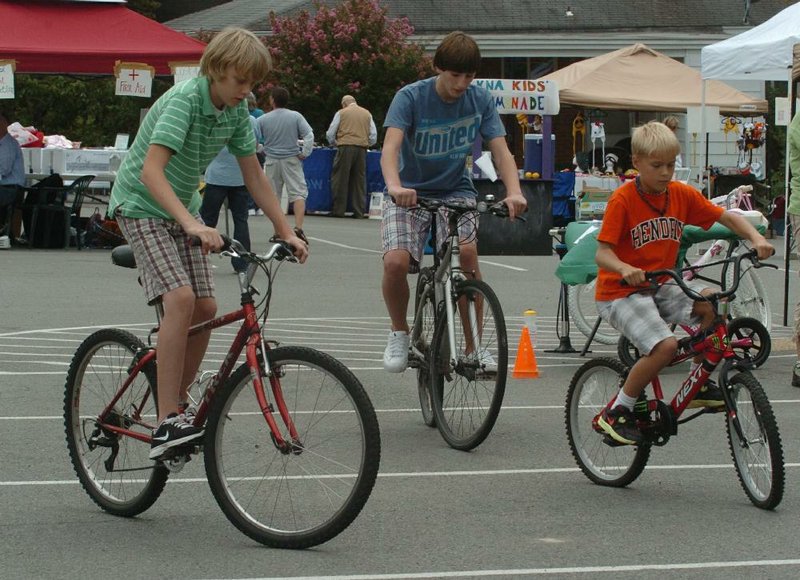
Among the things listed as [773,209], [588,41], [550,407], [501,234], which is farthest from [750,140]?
[550,407]

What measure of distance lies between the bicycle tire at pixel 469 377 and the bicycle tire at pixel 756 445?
1221 mm

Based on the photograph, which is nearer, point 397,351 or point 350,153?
point 397,351

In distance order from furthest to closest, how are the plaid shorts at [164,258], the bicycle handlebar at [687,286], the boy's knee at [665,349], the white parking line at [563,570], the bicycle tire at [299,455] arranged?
the boy's knee at [665,349] < the bicycle handlebar at [687,286] < the plaid shorts at [164,258] < the bicycle tire at [299,455] < the white parking line at [563,570]

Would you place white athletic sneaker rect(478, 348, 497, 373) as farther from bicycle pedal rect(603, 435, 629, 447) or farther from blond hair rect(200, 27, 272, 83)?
blond hair rect(200, 27, 272, 83)

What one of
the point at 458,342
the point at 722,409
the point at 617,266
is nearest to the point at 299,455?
the point at 617,266

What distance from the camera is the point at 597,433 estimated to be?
7.01 m

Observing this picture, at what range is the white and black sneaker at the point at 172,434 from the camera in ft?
19.3

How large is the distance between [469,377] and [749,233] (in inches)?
62.3

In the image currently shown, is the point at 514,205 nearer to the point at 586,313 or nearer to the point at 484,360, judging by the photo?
the point at 484,360

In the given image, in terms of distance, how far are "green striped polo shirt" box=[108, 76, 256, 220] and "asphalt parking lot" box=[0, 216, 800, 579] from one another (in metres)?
1.22

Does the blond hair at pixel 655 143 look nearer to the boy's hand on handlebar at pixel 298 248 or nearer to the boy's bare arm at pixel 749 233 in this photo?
the boy's bare arm at pixel 749 233

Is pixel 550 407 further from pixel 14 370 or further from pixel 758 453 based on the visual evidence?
pixel 14 370

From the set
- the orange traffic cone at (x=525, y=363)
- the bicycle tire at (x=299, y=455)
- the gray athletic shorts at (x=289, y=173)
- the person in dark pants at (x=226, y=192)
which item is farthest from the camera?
the gray athletic shorts at (x=289, y=173)

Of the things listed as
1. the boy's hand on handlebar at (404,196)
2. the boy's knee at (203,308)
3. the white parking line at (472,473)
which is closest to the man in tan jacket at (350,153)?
the boy's hand on handlebar at (404,196)
